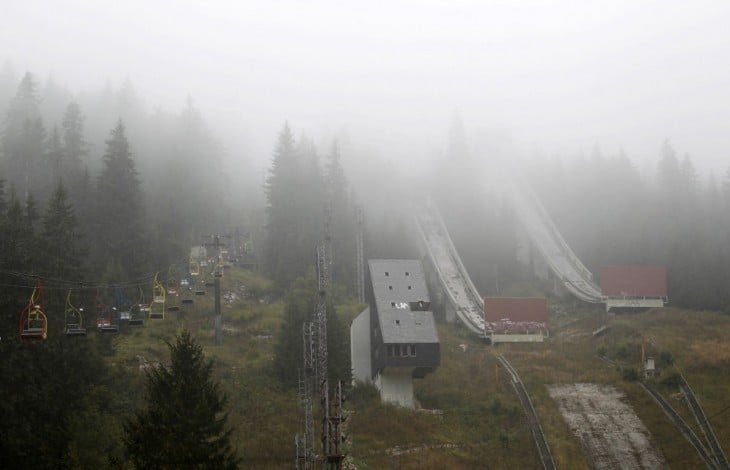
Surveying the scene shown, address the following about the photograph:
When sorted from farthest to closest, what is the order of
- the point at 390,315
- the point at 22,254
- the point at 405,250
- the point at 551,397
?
the point at 405,250
the point at 390,315
the point at 551,397
the point at 22,254

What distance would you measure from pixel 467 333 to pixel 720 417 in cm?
2664

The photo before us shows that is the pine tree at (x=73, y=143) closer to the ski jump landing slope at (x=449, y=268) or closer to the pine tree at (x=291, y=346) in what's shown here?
the pine tree at (x=291, y=346)

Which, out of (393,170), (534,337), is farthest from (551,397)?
(393,170)

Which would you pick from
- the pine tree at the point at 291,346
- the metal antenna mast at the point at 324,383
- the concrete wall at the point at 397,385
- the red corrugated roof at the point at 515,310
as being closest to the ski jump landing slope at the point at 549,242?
the red corrugated roof at the point at 515,310

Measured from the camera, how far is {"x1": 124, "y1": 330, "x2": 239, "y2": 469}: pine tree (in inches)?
1260

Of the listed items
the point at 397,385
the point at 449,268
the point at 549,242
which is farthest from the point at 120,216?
the point at 549,242

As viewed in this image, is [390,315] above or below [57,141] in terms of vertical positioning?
below

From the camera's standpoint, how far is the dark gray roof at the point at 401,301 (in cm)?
5784

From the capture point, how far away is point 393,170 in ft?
378

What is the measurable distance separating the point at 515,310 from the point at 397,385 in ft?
53.5

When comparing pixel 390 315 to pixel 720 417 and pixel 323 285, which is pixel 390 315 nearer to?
pixel 323 285

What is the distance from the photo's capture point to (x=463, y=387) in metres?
58.9

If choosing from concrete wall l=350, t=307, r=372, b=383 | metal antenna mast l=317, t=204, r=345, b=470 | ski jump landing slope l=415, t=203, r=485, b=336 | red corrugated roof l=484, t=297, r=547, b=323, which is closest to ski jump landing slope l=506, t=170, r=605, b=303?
red corrugated roof l=484, t=297, r=547, b=323

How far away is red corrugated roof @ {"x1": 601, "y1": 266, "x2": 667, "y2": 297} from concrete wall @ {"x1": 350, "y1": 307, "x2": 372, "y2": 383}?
76.2ft
